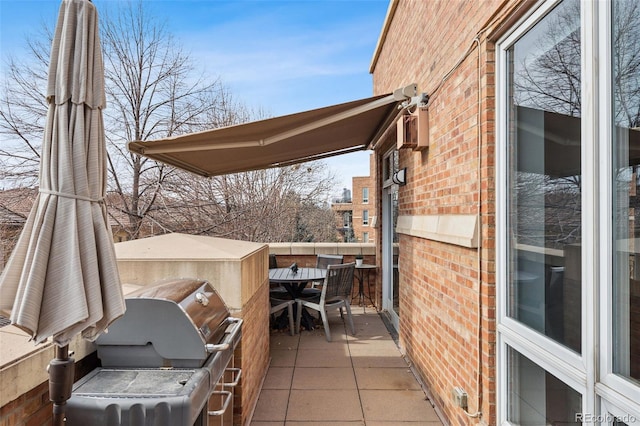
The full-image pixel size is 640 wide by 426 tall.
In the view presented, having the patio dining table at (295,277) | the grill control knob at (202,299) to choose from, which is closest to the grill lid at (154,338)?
the grill control knob at (202,299)

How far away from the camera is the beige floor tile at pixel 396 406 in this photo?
350 centimetres

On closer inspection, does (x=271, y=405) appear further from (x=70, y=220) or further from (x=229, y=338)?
(x=70, y=220)

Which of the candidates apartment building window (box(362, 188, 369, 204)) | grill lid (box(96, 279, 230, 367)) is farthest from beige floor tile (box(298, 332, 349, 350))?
apartment building window (box(362, 188, 369, 204))

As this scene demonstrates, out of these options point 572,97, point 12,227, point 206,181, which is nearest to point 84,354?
point 572,97

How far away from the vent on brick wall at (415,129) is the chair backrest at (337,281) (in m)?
→ 2.45

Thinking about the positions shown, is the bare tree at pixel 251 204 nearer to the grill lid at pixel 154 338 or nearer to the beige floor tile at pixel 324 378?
the beige floor tile at pixel 324 378

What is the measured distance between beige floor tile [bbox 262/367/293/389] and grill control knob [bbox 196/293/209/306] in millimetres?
2046

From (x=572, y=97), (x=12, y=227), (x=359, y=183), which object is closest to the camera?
(x=572, y=97)

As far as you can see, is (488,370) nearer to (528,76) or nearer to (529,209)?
(529,209)

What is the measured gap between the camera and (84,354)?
212 cm

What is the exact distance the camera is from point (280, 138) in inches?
177

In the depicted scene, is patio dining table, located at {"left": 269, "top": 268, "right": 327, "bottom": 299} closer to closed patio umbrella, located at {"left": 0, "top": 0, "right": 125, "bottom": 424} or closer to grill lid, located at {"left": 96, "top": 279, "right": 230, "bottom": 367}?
grill lid, located at {"left": 96, "top": 279, "right": 230, "bottom": 367}

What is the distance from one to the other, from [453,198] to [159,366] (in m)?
2.44

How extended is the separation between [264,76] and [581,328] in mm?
13500
